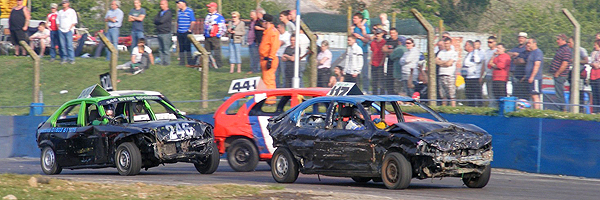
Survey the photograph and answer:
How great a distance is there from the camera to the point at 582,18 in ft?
96.7

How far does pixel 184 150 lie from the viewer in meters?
13.9

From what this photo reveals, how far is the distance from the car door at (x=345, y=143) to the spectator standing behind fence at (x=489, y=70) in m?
5.73

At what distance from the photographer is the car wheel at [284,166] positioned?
12336 mm

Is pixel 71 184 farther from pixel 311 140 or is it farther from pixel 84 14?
pixel 84 14

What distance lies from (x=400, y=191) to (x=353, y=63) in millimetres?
8287

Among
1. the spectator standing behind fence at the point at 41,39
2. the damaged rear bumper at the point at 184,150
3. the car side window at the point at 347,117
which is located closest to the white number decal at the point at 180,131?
the damaged rear bumper at the point at 184,150

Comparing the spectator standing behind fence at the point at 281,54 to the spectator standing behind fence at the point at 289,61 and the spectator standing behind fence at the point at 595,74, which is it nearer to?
the spectator standing behind fence at the point at 289,61

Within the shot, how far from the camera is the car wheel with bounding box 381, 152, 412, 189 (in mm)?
10773

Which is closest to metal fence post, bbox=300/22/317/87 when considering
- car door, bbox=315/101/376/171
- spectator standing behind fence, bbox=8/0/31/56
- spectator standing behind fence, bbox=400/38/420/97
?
spectator standing behind fence, bbox=400/38/420/97

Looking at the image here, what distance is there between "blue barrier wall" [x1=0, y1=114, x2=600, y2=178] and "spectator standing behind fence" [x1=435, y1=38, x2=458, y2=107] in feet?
3.22

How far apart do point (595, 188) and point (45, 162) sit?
30.8ft

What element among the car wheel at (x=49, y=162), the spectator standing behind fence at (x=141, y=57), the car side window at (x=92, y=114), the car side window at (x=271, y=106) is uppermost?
the spectator standing behind fence at (x=141, y=57)

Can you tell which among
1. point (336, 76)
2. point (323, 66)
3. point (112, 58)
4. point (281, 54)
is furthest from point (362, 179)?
point (112, 58)

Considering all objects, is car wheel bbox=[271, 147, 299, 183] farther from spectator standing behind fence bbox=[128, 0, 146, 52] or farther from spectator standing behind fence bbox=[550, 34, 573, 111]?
spectator standing behind fence bbox=[128, 0, 146, 52]
